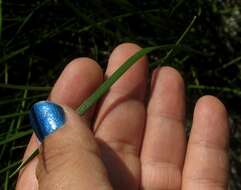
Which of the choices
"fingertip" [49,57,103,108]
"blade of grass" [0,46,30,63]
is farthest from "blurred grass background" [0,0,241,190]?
"fingertip" [49,57,103,108]

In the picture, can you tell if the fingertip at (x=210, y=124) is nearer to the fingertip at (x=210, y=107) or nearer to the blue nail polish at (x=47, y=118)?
the fingertip at (x=210, y=107)

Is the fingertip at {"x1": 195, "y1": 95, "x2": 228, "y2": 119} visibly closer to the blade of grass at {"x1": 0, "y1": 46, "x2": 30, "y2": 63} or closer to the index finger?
the index finger

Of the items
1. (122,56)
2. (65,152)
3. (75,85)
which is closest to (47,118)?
(65,152)

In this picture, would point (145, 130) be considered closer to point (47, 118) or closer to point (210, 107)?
point (210, 107)

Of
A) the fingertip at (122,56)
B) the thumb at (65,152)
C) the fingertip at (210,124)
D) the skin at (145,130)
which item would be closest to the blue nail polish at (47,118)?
the thumb at (65,152)

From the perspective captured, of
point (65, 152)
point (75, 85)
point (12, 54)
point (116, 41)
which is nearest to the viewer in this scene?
point (65, 152)

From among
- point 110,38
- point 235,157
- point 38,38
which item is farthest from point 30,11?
point 235,157
